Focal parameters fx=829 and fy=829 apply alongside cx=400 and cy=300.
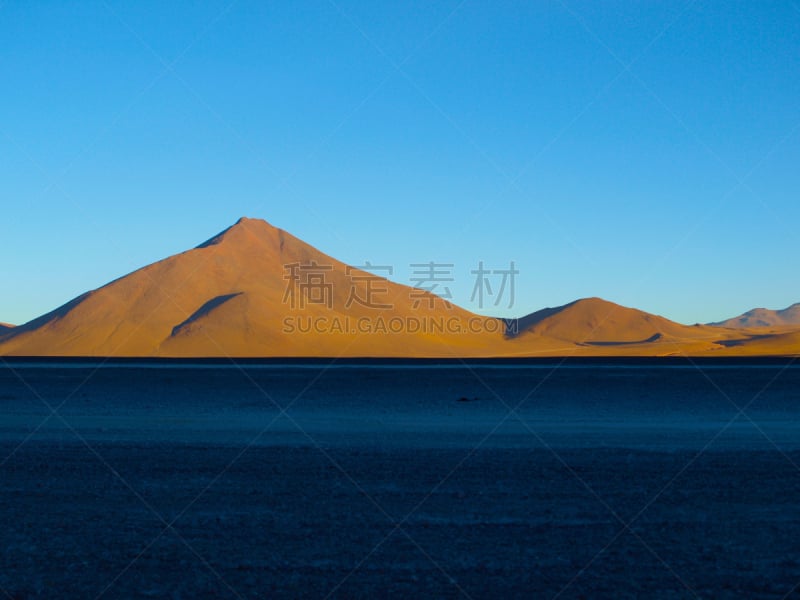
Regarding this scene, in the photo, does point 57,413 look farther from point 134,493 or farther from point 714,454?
point 714,454

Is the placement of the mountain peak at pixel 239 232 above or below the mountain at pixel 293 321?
above

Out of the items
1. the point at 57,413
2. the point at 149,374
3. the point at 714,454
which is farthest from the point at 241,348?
the point at 714,454

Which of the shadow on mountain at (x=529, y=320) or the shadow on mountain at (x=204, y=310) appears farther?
the shadow on mountain at (x=529, y=320)

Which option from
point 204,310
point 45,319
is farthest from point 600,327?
point 45,319

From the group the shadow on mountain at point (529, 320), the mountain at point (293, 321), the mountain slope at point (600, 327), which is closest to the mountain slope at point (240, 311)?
the mountain at point (293, 321)

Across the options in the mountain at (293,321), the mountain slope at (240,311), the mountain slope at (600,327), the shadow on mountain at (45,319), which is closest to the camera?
the mountain at (293,321)

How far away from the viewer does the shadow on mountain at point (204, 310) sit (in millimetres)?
137750

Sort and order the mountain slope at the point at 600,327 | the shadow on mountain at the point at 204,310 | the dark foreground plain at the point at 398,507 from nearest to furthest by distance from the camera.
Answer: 1. the dark foreground plain at the point at 398,507
2. the shadow on mountain at the point at 204,310
3. the mountain slope at the point at 600,327

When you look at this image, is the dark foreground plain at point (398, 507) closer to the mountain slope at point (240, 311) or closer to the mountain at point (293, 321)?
the mountain at point (293, 321)

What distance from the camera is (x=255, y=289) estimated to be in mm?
157875

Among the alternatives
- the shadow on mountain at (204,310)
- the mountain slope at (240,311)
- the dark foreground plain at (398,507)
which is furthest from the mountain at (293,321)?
the dark foreground plain at (398,507)

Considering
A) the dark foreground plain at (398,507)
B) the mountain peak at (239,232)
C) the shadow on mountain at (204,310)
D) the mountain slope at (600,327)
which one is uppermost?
the mountain peak at (239,232)

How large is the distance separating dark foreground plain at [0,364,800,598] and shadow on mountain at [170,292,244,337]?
122383 millimetres

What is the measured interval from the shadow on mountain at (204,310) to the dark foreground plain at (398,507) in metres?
122
